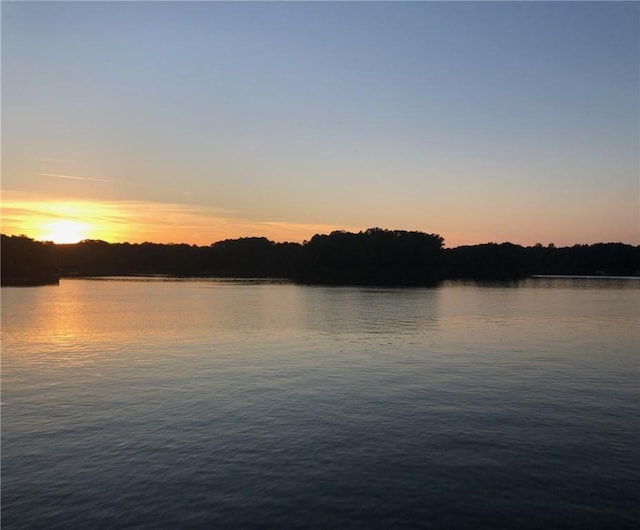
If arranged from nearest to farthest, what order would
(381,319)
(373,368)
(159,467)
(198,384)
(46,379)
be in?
1. (159,467)
2. (198,384)
3. (46,379)
4. (373,368)
5. (381,319)

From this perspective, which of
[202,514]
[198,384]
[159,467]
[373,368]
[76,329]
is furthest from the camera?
[76,329]

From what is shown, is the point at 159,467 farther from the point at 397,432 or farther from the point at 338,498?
the point at 397,432

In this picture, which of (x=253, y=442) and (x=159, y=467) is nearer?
(x=159, y=467)

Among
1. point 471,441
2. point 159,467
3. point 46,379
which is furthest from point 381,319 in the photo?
point 159,467

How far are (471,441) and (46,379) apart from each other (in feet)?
113

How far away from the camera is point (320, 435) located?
2741 cm

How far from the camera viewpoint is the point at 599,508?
19250 mm

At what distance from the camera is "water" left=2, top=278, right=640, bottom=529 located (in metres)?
19.3

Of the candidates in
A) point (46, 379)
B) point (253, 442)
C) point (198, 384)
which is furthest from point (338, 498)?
point (46, 379)

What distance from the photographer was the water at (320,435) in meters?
19.3

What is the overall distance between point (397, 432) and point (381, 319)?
60996 millimetres

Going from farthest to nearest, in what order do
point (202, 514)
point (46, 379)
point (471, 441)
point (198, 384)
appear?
point (46, 379)
point (198, 384)
point (471, 441)
point (202, 514)

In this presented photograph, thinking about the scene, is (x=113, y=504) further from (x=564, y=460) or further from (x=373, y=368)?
(x=373, y=368)

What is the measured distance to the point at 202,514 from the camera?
1884 cm
